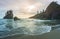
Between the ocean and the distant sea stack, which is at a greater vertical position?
the distant sea stack

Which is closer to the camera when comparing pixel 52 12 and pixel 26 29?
pixel 26 29

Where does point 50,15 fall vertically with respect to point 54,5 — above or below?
below

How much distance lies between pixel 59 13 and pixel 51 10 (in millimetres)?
9392

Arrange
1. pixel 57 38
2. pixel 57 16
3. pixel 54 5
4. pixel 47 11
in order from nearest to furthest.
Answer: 1. pixel 57 38
2. pixel 57 16
3. pixel 54 5
4. pixel 47 11

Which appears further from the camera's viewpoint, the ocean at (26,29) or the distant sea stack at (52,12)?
the distant sea stack at (52,12)

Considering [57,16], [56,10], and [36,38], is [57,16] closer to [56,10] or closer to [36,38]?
[56,10]

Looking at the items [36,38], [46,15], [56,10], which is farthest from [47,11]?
[36,38]

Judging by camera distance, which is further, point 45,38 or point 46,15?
point 46,15

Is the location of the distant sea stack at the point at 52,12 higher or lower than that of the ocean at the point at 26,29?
higher

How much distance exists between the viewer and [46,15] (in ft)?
236

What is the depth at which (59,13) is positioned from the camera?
62500 mm

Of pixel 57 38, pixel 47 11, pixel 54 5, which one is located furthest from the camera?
pixel 47 11

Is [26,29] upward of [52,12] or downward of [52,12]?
downward

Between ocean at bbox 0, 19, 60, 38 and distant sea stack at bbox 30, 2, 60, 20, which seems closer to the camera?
ocean at bbox 0, 19, 60, 38
